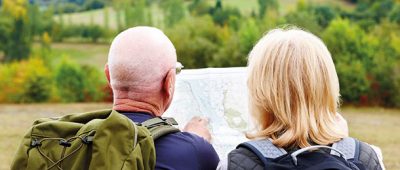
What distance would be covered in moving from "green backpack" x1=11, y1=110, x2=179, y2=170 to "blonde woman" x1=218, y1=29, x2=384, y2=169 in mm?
235

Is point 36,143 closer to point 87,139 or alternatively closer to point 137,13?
point 87,139

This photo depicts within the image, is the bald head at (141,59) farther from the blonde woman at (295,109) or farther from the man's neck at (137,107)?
the blonde woman at (295,109)

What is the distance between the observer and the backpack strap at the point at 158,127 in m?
2.24

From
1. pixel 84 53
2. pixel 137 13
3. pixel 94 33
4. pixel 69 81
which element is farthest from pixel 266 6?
pixel 69 81

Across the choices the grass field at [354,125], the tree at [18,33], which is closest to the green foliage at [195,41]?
the grass field at [354,125]

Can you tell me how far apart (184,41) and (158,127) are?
22139mm

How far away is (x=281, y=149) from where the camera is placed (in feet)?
6.84

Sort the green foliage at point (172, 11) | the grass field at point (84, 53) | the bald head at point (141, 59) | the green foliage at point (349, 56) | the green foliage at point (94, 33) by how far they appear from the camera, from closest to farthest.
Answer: the bald head at point (141, 59) → the green foliage at point (349, 56) → the grass field at point (84, 53) → the green foliage at point (94, 33) → the green foliage at point (172, 11)

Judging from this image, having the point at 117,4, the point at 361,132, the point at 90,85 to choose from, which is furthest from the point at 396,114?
the point at 117,4

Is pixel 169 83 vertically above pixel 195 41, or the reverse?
pixel 169 83

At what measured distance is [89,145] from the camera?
2.09 meters

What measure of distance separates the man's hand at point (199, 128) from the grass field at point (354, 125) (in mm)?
8052

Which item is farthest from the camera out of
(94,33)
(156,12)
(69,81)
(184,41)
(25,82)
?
(156,12)

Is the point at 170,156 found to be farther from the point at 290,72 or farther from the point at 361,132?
the point at 361,132
